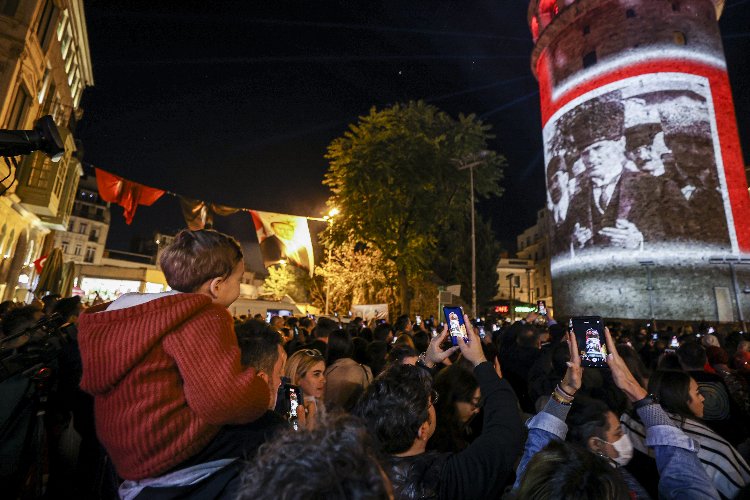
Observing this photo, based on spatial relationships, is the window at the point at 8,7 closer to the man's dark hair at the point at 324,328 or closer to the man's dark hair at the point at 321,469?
the man's dark hair at the point at 324,328

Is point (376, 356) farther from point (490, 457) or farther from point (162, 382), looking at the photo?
point (162, 382)

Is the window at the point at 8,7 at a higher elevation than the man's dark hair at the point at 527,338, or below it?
higher

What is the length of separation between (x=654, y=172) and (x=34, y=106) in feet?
110

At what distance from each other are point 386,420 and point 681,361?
4.68 metres

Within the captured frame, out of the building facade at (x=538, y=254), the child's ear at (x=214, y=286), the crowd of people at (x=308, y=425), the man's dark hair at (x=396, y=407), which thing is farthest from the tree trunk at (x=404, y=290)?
the building facade at (x=538, y=254)

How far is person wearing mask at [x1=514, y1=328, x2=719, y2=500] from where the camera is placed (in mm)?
1503

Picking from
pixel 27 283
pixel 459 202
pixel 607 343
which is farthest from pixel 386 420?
pixel 27 283

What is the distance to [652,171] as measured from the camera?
27.1m

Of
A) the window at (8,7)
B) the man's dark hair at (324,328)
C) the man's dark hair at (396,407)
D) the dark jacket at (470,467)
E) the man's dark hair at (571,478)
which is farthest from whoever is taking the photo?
the window at (8,7)

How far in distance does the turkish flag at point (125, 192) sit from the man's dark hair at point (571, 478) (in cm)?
2282

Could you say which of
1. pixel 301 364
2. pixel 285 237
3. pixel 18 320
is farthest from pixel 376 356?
pixel 285 237

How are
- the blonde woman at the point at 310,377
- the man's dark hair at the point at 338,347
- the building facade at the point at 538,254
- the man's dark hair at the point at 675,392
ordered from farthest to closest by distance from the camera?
the building facade at the point at 538,254 → the man's dark hair at the point at 338,347 → the blonde woman at the point at 310,377 → the man's dark hair at the point at 675,392

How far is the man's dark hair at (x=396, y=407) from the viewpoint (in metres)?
2.12

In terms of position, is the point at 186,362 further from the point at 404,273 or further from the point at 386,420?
the point at 404,273
